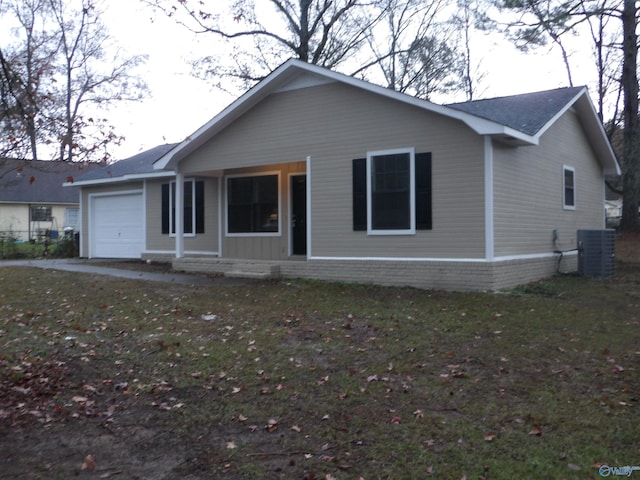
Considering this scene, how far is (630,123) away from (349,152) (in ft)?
43.6

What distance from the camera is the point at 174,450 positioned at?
4605 mm

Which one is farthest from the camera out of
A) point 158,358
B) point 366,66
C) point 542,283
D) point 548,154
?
point 366,66

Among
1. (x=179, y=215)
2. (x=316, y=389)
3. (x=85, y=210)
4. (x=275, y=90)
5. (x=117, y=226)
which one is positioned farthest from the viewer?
(x=85, y=210)

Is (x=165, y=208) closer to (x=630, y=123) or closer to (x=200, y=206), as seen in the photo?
(x=200, y=206)

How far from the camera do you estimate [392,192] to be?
12.6 m

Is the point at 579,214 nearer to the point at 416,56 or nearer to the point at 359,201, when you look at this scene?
the point at 359,201

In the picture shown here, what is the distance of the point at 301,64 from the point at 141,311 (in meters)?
6.76

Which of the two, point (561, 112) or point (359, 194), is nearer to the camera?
point (359, 194)

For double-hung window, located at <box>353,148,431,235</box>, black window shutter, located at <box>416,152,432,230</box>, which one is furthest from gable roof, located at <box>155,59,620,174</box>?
double-hung window, located at <box>353,148,431,235</box>

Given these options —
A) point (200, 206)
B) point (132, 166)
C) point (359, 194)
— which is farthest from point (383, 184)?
point (132, 166)

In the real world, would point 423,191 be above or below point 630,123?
below

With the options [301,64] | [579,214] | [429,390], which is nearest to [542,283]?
[579,214]

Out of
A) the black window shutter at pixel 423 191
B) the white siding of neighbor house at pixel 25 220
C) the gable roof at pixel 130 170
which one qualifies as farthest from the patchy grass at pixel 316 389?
the white siding of neighbor house at pixel 25 220

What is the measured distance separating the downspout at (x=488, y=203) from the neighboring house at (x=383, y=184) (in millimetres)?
29
